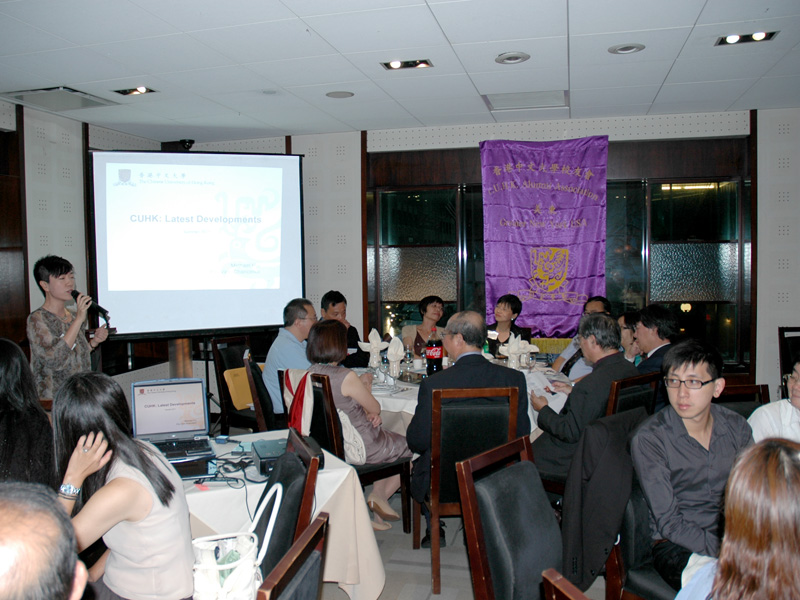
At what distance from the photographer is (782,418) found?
8.02ft

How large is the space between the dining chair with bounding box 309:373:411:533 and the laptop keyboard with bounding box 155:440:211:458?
0.70 metres

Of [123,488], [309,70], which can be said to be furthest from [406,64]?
[123,488]

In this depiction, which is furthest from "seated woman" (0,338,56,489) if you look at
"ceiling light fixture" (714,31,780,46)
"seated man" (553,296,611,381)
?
"ceiling light fixture" (714,31,780,46)

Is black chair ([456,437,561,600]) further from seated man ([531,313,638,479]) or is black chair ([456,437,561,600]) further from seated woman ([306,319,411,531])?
seated woman ([306,319,411,531])

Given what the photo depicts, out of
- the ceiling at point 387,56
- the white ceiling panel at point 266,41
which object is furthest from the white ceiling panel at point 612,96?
the white ceiling panel at point 266,41

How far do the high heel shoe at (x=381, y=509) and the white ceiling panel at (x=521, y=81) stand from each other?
9.98 ft

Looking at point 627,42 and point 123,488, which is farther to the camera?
point 627,42

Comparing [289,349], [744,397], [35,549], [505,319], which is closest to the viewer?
[35,549]

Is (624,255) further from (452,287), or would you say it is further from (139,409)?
(139,409)

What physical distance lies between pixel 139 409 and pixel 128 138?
471 cm

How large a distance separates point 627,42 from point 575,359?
217 cm

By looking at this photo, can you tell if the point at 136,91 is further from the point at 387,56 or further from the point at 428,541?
the point at 428,541

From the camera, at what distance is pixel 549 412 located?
122 inches

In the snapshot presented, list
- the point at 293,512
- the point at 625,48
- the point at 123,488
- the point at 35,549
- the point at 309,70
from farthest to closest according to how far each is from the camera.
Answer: the point at 309,70 < the point at 625,48 < the point at 293,512 < the point at 123,488 < the point at 35,549
